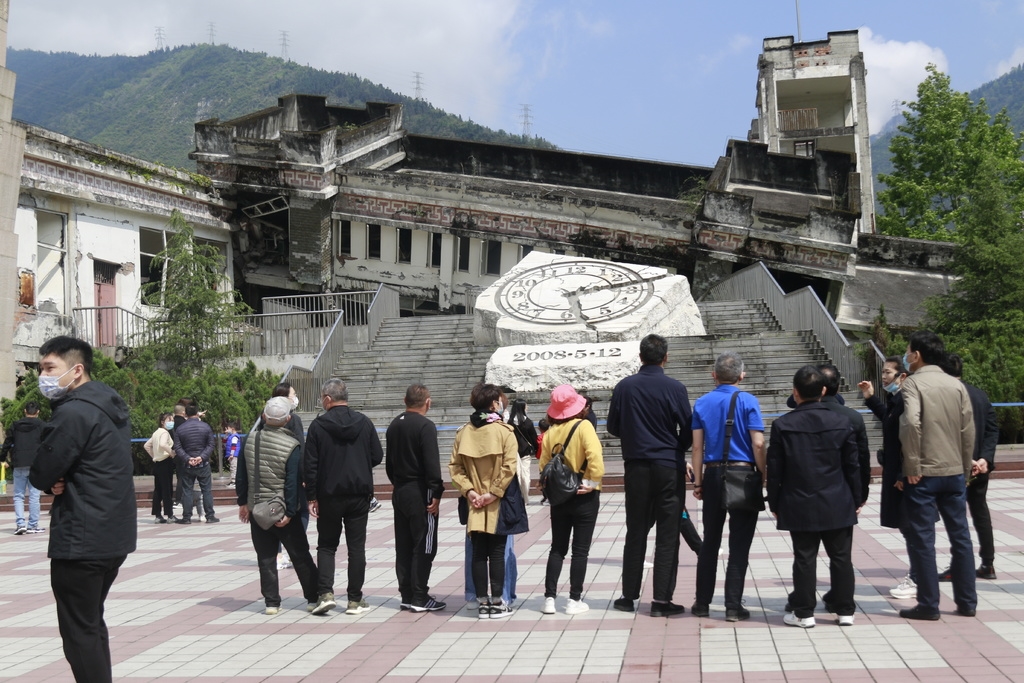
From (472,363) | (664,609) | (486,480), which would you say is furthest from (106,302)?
(664,609)

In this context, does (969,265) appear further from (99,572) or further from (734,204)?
(99,572)

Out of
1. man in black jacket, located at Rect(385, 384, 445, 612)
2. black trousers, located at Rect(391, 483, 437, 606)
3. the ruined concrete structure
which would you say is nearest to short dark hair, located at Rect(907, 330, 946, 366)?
man in black jacket, located at Rect(385, 384, 445, 612)

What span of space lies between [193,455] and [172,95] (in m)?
120

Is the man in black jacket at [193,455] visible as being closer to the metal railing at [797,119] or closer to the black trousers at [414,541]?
the black trousers at [414,541]

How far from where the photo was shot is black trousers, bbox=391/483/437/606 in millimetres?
7684

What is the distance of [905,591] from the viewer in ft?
24.1

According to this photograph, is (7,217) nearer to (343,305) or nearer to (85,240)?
(85,240)

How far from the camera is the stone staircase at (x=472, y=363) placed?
1884 cm

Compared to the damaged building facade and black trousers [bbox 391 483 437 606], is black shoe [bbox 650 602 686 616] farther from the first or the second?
the damaged building facade

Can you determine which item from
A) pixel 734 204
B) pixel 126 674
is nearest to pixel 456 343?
pixel 734 204

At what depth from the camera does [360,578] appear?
7.66 metres

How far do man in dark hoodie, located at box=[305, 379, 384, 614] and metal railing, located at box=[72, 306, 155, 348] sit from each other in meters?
16.7

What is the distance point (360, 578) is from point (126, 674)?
187 centimetres

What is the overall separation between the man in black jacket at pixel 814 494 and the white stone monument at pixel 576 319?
39.4ft
